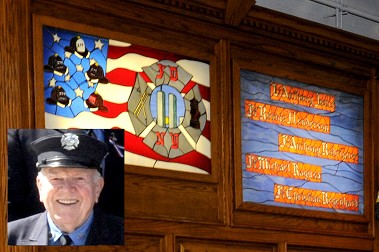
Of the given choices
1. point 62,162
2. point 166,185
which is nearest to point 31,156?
point 62,162

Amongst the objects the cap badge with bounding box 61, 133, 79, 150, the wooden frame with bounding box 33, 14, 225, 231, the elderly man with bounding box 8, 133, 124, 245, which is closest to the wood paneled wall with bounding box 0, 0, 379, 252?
the wooden frame with bounding box 33, 14, 225, 231

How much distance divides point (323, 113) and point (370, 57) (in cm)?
53

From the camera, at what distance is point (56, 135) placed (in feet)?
10.3

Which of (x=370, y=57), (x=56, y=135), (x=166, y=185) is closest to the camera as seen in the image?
(x=56, y=135)

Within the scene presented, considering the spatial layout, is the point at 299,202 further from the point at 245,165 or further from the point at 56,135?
the point at 56,135

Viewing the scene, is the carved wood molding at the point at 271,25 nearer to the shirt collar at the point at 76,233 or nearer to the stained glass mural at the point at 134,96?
the stained glass mural at the point at 134,96

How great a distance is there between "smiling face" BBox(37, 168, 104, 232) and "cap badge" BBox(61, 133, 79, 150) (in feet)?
0.39

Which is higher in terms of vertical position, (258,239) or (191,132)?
(191,132)

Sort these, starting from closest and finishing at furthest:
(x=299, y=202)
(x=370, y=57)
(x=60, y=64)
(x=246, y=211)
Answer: (x=60, y=64) → (x=246, y=211) → (x=299, y=202) → (x=370, y=57)

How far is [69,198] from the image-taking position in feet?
10.8

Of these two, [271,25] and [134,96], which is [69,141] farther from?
[271,25]

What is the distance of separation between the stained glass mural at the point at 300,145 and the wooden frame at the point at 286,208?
38 mm

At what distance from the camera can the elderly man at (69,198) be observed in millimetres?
3184

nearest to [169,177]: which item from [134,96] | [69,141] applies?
[134,96]
